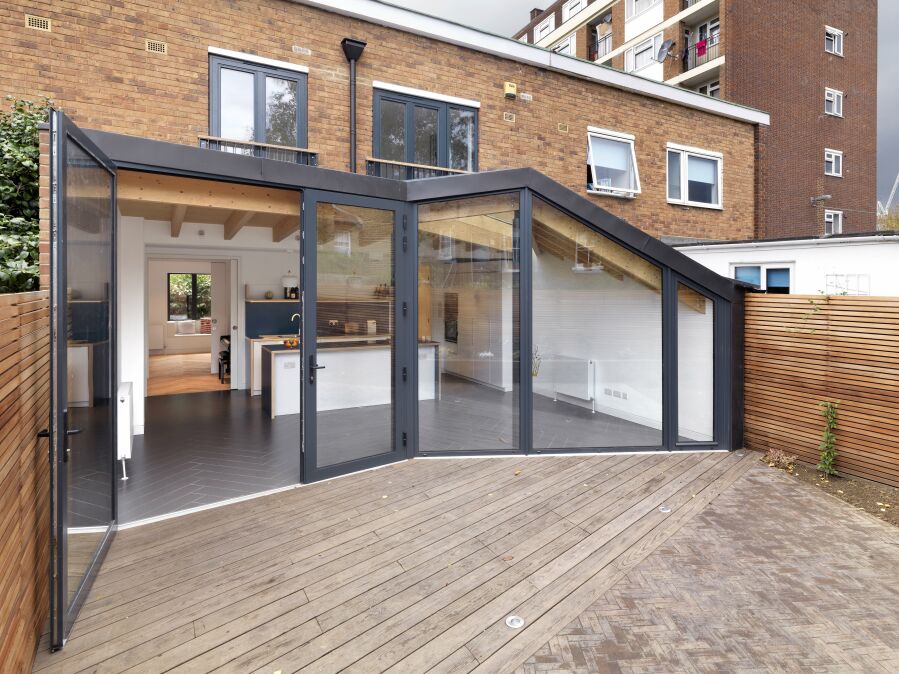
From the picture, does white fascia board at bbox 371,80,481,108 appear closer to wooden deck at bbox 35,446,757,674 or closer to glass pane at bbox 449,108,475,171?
glass pane at bbox 449,108,475,171

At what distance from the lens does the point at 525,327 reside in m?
5.35

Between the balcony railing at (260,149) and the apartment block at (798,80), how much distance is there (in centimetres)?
968

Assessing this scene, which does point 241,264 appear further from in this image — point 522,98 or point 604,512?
point 604,512

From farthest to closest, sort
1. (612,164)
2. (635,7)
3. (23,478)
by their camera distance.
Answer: (635,7)
(612,164)
(23,478)

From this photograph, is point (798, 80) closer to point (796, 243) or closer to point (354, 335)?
point (796, 243)

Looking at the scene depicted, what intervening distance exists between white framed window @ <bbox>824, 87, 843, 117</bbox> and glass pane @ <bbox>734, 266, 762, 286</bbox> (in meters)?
10.9

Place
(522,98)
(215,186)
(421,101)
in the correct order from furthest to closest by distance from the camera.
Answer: (522,98) → (421,101) → (215,186)

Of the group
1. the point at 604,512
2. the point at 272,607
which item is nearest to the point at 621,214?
the point at 604,512

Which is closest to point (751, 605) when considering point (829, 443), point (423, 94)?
point (829, 443)

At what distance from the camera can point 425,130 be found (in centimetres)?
788

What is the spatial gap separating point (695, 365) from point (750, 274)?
12.3 feet

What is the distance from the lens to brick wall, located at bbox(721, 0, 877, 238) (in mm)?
13977

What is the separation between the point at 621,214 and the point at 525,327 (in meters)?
5.21

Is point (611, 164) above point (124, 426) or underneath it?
above
